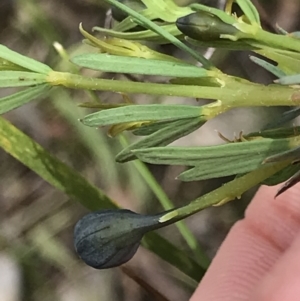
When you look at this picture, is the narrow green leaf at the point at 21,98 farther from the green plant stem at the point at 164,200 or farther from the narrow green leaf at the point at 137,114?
the green plant stem at the point at 164,200

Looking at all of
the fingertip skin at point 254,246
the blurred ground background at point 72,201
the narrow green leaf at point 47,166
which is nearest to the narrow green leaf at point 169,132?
the narrow green leaf at point 47,166

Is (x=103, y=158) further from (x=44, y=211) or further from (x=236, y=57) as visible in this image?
(x=236, y=57)

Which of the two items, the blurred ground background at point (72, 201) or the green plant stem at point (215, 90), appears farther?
the blurred ground background at point (72, 201)

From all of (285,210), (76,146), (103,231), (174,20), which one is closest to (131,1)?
(174,20)

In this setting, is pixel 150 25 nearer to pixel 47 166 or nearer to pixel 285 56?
pixel 285 56

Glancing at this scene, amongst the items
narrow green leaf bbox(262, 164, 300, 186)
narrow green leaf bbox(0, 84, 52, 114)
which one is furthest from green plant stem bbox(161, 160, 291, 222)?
narrow green leaf bbox(0, 84, 52, 114)

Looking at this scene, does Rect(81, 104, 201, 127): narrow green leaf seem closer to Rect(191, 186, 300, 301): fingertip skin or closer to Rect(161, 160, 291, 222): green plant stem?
Rect(161, 160, 291, 222): green plant stem
